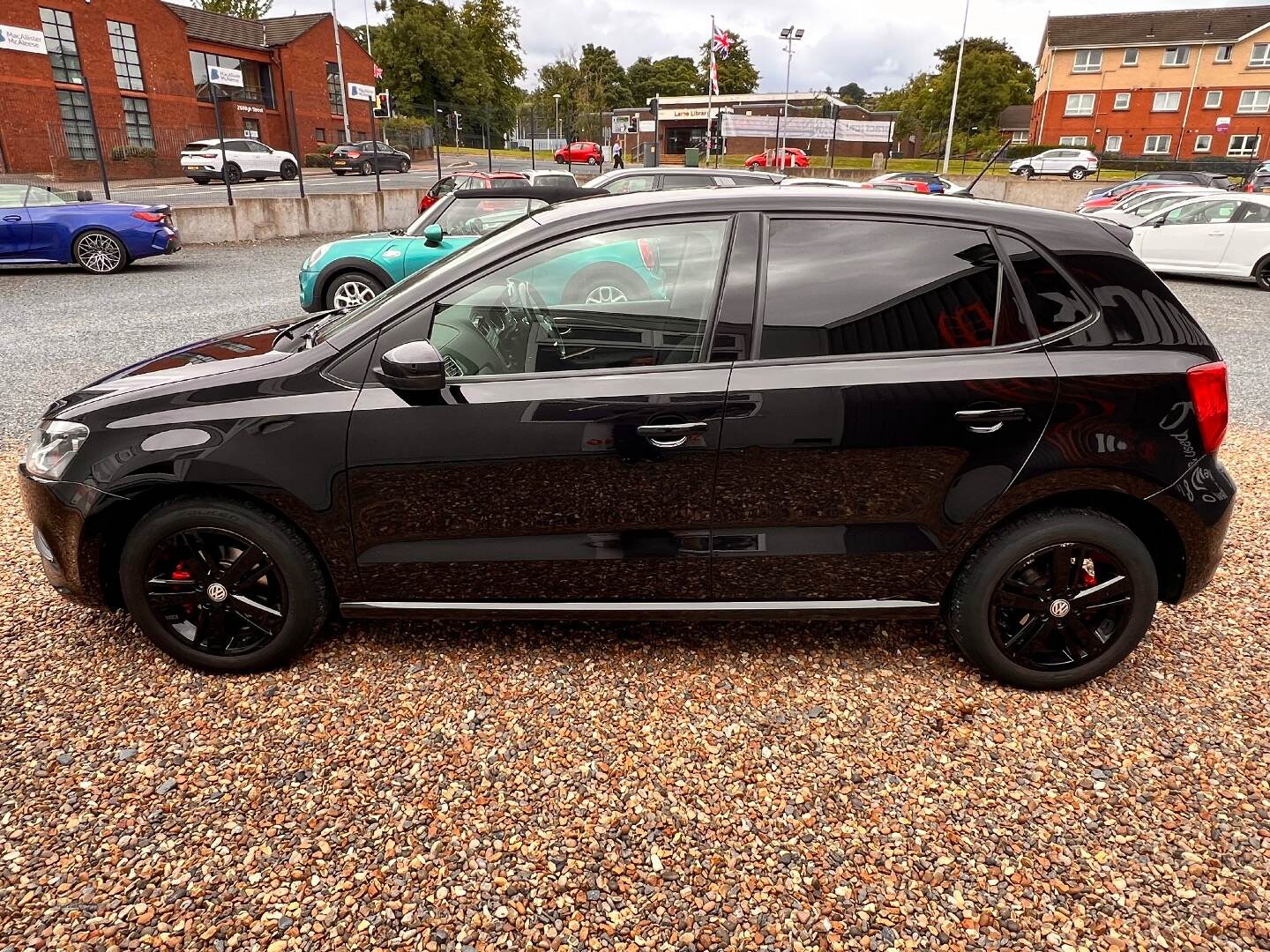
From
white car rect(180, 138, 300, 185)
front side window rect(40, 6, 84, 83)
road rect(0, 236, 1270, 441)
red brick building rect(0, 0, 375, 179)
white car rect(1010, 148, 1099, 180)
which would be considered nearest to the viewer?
road rect(0, 236, 1270, 441)

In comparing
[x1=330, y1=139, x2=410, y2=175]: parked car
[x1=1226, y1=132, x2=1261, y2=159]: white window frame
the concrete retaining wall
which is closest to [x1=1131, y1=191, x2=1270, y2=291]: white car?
the concrete retaining wall

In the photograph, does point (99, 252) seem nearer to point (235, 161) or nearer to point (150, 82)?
point (235, 161)

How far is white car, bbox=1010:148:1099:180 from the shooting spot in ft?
125

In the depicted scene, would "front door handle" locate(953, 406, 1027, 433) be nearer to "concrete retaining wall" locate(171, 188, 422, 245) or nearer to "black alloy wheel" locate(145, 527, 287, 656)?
"black alloy wheel" locate(145, 527, 287, 656)

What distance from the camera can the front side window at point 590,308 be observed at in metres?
2.77

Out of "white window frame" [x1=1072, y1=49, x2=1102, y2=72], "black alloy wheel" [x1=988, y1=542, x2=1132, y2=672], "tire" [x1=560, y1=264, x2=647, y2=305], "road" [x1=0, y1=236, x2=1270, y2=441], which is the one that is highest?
"white window frame" [x1=1072, y1=49, x2=1102, y2=72]

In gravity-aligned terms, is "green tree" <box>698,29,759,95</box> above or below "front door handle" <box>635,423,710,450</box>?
above

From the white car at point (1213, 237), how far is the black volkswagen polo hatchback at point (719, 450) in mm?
12948

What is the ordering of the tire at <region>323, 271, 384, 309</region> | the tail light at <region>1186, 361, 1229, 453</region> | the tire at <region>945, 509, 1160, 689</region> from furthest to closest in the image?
1. the tire at <region>323, 271, 384, 309</region>
2. the tire at <region>945, 509, 1160, 689</region>
3. the tail light at <region>1186, 361, 1229, 453</region>

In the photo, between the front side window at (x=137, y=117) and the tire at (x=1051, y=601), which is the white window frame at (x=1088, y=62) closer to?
the front side window at (x=137, y=117)

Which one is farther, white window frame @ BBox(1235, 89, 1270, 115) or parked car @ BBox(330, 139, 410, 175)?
white window frame @ BBox(1235, 89, 1270, 115)

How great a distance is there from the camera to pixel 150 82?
3647cm

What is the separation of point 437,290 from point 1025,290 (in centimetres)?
200

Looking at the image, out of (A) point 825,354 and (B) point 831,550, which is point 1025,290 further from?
(B) point 831,550
